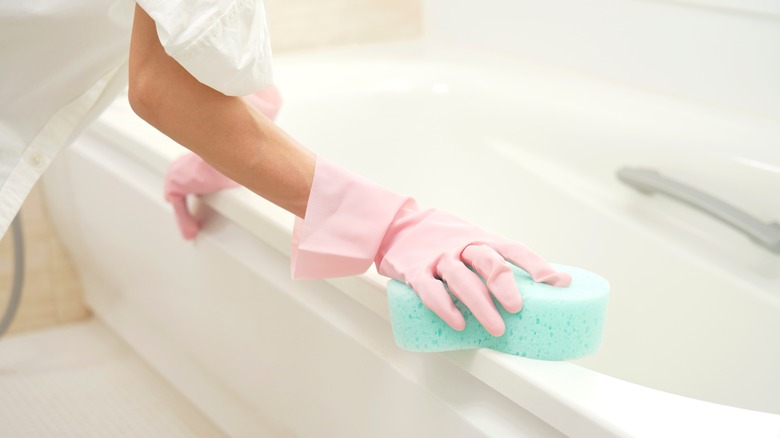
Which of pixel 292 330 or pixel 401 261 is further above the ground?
pixel 401 261

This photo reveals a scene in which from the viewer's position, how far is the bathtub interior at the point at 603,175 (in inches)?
49.4

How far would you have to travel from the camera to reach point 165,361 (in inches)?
60.4

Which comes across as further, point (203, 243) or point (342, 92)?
point (342, 92)

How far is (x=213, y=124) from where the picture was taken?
80cm

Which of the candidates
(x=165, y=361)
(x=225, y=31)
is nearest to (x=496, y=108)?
(x=165, y=361)

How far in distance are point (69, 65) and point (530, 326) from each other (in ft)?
1.67

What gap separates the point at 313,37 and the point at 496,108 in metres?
0.45

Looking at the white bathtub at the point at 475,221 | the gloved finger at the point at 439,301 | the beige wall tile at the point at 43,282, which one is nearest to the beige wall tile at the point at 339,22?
the white bathtub at the point at 475,221

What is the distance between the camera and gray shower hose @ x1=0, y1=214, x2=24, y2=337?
1.61 meters

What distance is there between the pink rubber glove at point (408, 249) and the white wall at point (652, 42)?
2.32ft

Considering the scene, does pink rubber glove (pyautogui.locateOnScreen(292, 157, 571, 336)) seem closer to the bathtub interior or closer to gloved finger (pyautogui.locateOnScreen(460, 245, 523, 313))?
gloved finger (pyautogui.locateOnScreen(460, 245, 523, 313))

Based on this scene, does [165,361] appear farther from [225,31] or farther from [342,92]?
[225,31]

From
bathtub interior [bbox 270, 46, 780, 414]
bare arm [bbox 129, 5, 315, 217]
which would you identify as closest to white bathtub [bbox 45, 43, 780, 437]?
bathtub interior [bbox 270, 46, 780, 414]

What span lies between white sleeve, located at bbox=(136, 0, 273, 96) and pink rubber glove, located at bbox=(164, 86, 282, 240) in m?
0.37
